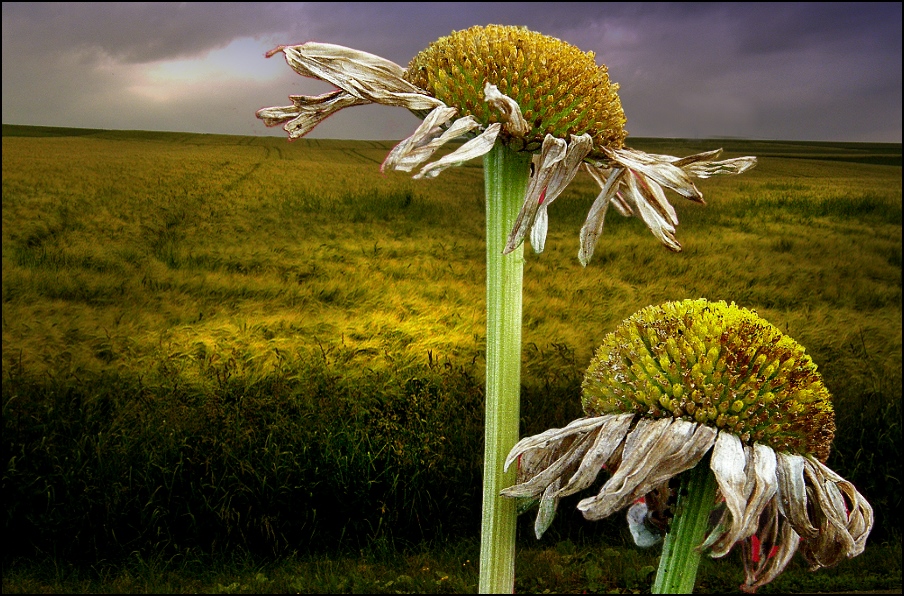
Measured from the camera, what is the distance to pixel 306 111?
1.52 meters

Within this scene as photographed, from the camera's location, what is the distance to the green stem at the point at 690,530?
1.41 m

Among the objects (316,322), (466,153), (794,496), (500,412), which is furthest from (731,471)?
(316,322)

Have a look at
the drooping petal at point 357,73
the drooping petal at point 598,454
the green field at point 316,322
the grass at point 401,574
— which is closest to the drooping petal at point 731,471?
the drooping petal at point 598,454

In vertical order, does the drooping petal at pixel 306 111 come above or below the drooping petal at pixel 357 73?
below

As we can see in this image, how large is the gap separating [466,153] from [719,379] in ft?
2.13

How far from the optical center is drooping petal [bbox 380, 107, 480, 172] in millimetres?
1242

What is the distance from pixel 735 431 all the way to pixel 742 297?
4.36m


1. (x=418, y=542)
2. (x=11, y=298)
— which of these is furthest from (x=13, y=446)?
(x=418, y=542)

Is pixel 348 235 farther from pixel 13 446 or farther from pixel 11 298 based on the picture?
pixel 13 446

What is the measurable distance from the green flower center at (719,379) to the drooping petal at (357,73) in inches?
24.7

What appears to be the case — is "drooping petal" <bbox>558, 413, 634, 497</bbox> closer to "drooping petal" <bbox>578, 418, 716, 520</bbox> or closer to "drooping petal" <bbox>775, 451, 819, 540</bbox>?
"drooping petal" <bbox>578, 418, 716, 520</bbox>

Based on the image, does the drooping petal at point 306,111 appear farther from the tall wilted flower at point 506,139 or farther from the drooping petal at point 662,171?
the drooping petal at point 662,171

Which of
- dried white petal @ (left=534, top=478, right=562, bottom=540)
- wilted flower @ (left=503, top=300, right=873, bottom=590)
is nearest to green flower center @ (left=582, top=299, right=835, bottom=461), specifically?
wilted flower @ (left=503, top=300, right=873, bottom=590)

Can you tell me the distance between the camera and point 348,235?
5.95 m
